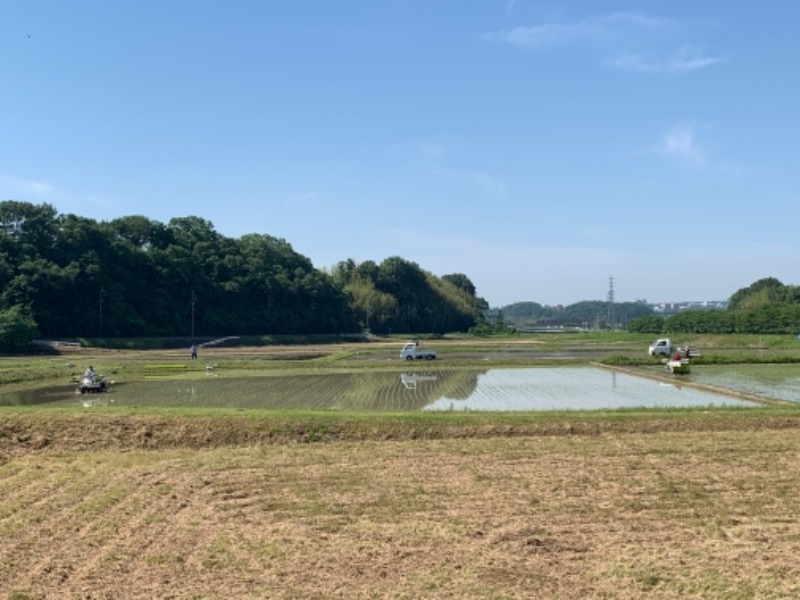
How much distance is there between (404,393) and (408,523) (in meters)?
16.2

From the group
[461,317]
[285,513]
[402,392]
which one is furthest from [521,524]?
[461,317]

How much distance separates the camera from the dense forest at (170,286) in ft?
218

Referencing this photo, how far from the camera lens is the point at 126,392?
87.5 ft

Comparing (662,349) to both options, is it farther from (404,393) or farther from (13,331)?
(13,331)

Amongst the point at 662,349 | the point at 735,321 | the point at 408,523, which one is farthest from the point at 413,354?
the point at 735,321

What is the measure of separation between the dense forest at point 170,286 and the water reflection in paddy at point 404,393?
32.3m

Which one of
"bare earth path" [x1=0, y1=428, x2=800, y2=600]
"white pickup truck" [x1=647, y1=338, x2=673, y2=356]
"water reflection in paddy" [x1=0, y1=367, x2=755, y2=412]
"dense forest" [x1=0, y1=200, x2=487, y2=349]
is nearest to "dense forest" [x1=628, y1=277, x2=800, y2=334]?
"white pickup truck" [x1=647, y1=338, x2=673, y2=356]

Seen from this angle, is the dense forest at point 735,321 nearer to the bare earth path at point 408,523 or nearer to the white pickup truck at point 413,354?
the white pickup truck at point 413,354

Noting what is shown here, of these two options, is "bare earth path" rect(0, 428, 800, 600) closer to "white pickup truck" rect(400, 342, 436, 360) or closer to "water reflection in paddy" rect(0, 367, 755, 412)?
"water reflection in paddy" rect(0, 367, 755, 412)

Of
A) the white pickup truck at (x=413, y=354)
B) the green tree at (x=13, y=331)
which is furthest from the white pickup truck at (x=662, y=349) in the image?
the green tree at (x=13, y=331)

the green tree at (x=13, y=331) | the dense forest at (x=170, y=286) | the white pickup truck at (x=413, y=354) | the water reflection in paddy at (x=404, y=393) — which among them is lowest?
the water reflection in paddy at (x=404, y=393)

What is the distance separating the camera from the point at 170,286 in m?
81.1

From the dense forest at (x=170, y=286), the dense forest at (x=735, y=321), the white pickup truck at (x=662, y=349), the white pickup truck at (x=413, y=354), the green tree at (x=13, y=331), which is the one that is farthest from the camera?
the dense forest at (x=735, y=321)

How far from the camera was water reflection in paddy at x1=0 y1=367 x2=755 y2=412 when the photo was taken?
2197cm
